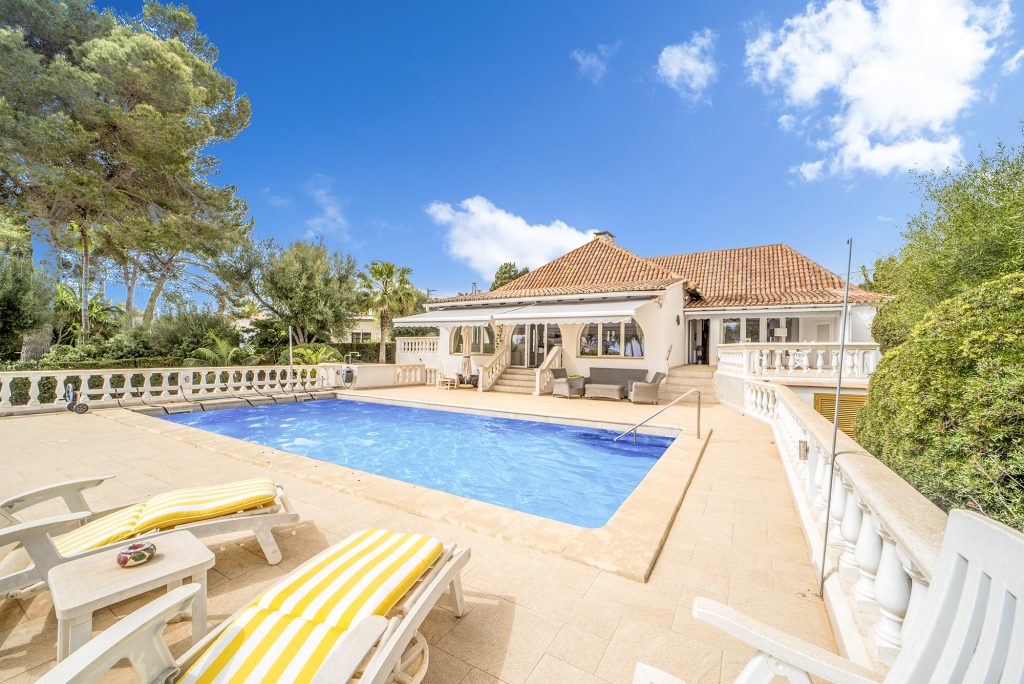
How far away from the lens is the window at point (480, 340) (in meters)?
28.2

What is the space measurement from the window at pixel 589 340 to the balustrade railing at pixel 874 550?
19567 mm

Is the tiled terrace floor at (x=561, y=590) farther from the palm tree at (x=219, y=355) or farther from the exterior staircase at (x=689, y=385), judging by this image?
the palm tree at (x=219, y=355)

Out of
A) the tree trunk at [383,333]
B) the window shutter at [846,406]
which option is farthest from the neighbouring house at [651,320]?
the tree trunk at [383,333]

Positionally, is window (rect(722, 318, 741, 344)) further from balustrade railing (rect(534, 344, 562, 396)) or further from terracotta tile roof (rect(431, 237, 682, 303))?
balustrade railing (rect(534, 344, 562, 396))

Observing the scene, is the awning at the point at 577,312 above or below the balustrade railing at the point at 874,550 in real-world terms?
above

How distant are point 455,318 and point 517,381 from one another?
5315mm

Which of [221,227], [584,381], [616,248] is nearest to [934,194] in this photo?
[616,248]

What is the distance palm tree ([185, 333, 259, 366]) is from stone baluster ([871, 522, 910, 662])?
29261mm

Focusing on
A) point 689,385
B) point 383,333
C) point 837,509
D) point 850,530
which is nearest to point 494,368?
point 689,385

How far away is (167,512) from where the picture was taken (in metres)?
4.30

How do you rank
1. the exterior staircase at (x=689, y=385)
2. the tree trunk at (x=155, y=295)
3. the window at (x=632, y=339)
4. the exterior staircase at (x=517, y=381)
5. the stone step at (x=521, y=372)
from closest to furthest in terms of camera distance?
the exterior staircase at (x=689, y=385), the window at (x=632, y=339), the exterior staircase at (x=517, y=381), the stone step at (x=521, y=372), the tree trunk at (x=155, y=295)

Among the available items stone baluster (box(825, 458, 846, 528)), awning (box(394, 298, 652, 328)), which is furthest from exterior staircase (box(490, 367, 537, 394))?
stone baluster (box(825, 458, 846, 528))

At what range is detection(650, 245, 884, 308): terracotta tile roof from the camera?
23344 millimetres

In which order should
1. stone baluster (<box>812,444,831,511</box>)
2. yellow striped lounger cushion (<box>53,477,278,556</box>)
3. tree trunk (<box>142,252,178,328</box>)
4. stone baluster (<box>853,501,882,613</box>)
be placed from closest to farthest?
1. stone baluster (<box>853,501,882,613</box>)
2. yellow striped lounger cushion (<box>53,477,278,556</box>)
3. stone baluster (<box>812,444,831,511</box>)
4. tree trunk (<box>142,252,178,328</box>)
